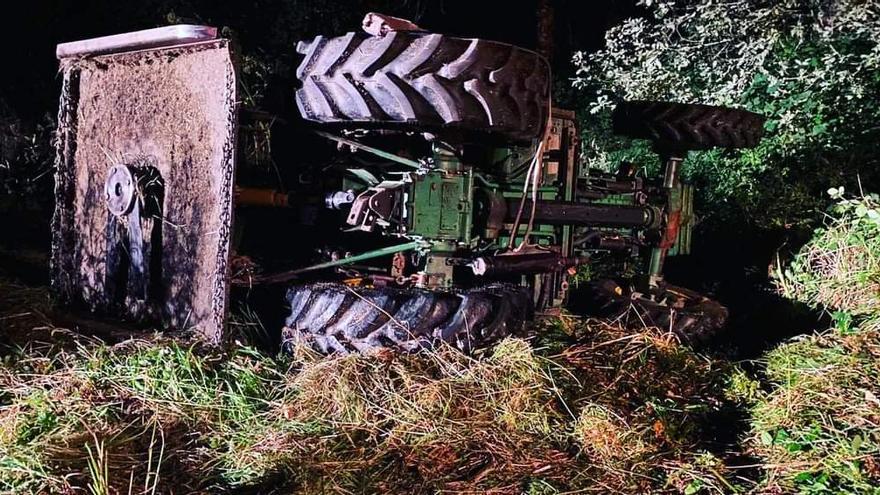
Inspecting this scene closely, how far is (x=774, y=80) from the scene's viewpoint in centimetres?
678

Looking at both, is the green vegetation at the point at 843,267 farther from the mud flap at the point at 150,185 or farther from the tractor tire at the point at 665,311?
the mud flap at the point at 150,185

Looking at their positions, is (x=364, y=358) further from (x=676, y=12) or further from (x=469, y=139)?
(x=676, y=12)

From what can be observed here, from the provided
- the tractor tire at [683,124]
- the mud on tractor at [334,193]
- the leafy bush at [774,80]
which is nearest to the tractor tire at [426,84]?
the mud on tractor at [334,193]

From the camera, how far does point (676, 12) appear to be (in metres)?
7.40

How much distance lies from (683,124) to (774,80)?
6.86ft

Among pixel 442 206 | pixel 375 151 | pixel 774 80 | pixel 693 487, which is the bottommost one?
pixel 693 487

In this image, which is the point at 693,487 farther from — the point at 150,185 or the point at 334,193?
the point at 150,185

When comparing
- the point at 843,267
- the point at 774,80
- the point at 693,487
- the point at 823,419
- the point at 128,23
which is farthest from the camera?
the point at 128,23

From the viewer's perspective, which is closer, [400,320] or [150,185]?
[400,320]

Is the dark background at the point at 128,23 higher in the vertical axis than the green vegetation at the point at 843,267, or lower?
higher

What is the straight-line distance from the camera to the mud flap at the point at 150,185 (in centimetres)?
348

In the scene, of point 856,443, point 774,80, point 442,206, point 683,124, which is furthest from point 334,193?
point 774,80

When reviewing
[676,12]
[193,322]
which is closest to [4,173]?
[193,322]

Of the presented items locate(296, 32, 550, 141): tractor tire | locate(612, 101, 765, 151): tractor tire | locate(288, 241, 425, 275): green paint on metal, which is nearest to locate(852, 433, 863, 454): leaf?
locate(296, 32, 550, 141): tractor tire
